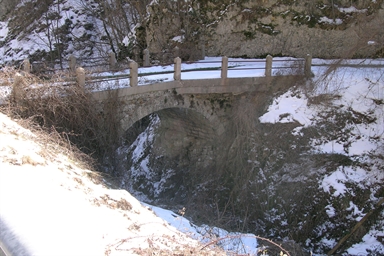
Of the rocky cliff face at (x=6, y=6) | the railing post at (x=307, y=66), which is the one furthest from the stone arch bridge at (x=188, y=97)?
the rocky cliff face at (x=6, y=6)

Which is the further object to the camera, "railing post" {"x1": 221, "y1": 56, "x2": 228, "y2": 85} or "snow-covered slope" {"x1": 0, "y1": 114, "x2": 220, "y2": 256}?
"railing post" {"x1": 221, "y1": 56, "x2": 228, "y2": 85}

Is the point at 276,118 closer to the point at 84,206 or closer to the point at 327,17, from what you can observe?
the point at 327,17

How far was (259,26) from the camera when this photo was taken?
18531mm

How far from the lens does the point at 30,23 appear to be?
28.5 metres

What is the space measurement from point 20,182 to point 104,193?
193cm

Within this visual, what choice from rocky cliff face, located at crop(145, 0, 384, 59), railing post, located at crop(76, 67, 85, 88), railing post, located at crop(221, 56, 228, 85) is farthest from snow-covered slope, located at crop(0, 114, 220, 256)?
rocky cliff face, located at crop(145, 0, 384, 59)

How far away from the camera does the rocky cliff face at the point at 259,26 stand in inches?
688

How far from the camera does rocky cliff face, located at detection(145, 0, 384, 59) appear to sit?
1748 centimetres

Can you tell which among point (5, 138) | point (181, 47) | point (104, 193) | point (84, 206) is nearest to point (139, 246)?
point (84, 206)

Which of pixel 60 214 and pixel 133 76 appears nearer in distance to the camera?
pixel 60 214

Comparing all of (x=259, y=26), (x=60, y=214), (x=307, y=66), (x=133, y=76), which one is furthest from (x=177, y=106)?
(x=60, y=214)

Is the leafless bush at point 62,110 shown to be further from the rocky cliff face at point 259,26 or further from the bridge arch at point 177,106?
the rocky cliff face at point 259,26

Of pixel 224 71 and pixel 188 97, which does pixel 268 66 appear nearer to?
pixel 224 71

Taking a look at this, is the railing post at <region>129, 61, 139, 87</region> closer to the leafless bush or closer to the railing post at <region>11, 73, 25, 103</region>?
the leafless bush
